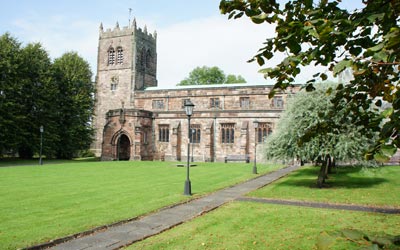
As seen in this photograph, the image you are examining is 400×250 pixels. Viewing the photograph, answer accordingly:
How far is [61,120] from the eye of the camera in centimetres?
4216

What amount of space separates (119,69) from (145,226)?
142 feet

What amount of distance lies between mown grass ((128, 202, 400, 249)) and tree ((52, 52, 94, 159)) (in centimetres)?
3463

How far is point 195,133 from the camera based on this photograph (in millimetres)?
39531

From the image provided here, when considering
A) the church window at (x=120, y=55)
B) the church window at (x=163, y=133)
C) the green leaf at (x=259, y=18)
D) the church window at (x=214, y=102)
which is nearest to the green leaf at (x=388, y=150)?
the green leaf at (x=259, y=18)

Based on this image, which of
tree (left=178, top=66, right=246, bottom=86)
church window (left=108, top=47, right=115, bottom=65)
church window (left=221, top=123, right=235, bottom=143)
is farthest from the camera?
tree (left=178, top=66, right=246, bottom=86)

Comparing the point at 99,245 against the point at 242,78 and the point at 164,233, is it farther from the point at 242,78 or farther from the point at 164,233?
the point at 242,78

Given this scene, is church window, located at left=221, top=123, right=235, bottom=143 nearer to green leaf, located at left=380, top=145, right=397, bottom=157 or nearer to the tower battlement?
the tower battlement

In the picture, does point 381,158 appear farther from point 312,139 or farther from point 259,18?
point 312,139

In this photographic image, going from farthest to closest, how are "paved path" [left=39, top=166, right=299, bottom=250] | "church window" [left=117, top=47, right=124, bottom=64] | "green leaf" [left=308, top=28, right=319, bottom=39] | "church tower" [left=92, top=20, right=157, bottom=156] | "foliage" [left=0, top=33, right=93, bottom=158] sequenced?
"church window" [left=117, top=47, right=124, bottom=64] → "church tower" [left=92, top=20, right=157, bottom=156] → "foliage" [left=0, top=33, right=93, bottom=158] → "paved path" [left=39, top=166, right=299, bottom=250] → "green leaf" [left=308, top=28, right=319, bottom=39]

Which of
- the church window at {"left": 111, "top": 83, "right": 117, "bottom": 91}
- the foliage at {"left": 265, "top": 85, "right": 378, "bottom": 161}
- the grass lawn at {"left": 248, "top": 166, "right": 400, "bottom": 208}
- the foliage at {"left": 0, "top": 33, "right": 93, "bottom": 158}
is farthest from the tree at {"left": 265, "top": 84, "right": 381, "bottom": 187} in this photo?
the church window at {"left": 111, "top": 83, "right": 117, "bottom": 91}

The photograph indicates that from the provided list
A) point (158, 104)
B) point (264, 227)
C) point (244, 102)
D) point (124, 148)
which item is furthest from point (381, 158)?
point (158, 104)

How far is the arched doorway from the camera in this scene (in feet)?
131

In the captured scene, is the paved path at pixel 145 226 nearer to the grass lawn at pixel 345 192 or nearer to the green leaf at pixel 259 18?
the grass lawn at pixel 345 192

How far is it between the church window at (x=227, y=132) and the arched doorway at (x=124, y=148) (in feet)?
39.1
